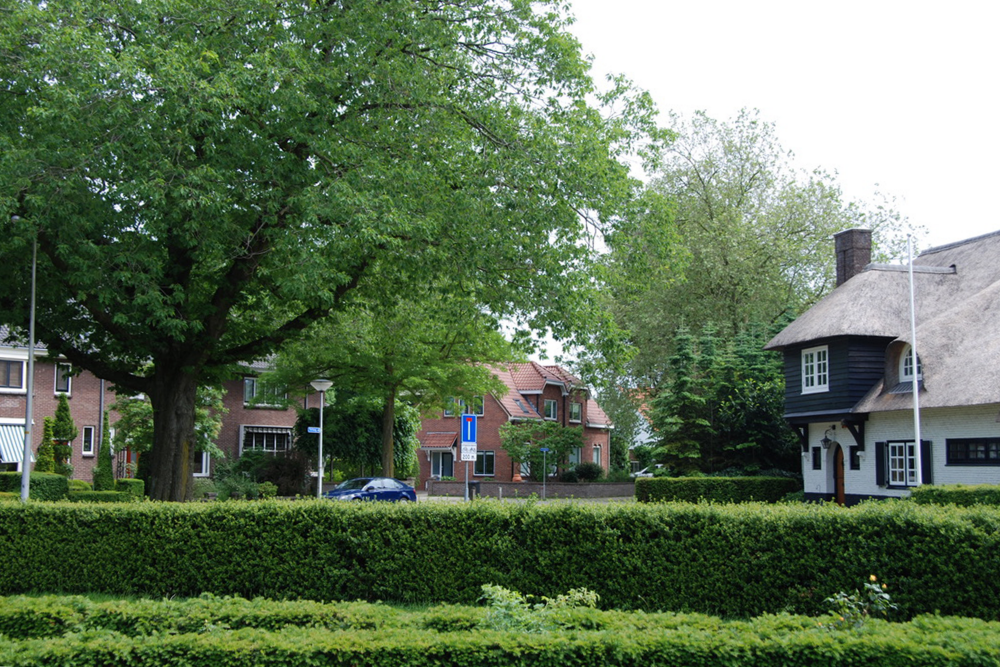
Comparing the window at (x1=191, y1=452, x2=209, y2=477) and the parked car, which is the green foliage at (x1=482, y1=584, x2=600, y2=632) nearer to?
the parked car

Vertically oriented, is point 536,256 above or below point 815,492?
above

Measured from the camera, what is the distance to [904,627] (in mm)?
→ 8047

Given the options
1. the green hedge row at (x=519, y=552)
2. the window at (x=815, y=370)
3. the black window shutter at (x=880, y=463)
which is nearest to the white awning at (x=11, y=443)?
the green hedge row at (x=519, y=552)

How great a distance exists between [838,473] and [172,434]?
25.1 metres

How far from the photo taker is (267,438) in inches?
2012

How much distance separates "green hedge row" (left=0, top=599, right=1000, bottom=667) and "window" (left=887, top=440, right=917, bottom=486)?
948 inches

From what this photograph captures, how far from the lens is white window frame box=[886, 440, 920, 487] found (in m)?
30.4

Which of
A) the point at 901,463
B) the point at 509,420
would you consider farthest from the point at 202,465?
the point at 901,463

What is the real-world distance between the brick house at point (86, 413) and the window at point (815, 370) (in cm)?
2159

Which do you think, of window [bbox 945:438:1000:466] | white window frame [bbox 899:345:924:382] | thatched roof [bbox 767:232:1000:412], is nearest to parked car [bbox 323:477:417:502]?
thatched roof [bbox 767:232:1000:412]

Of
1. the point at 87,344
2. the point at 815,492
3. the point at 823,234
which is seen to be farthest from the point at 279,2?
the point at 823,234

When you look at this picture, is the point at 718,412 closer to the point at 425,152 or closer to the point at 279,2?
the point at 425,152

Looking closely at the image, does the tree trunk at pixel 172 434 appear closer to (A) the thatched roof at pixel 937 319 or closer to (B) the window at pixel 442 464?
(A) the thatched roof at pixel 937 319

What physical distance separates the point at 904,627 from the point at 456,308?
1211 centimetres
